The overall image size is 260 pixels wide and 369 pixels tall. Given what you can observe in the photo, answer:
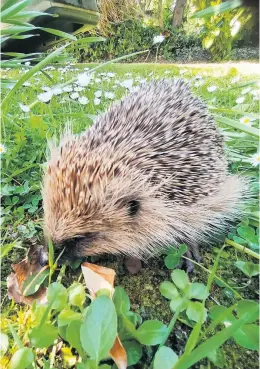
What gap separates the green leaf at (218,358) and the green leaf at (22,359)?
0.35m

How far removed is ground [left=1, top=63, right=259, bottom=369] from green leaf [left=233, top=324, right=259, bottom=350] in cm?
7

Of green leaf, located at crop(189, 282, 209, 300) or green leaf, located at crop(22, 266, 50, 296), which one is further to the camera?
green leaf, located at crop(22, 266, 50, 296)

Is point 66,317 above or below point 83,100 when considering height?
below

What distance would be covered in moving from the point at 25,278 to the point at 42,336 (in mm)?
279

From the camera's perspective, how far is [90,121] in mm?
1827

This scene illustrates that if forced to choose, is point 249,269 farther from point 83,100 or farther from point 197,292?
point 83,100

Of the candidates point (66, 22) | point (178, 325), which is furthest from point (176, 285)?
point (66, 22)

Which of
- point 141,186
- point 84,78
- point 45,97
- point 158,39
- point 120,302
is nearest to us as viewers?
point 120,302

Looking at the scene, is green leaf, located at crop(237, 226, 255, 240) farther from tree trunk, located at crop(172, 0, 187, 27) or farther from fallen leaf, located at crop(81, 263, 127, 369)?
tree trunk, located at crop(172, 0, 187, 27)

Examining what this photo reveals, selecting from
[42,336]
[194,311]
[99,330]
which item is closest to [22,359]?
[42,336]

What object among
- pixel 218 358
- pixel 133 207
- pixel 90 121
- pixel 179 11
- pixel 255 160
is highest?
pixel 179 11

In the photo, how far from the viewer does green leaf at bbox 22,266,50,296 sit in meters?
0.94

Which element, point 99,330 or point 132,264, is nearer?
point 99,330

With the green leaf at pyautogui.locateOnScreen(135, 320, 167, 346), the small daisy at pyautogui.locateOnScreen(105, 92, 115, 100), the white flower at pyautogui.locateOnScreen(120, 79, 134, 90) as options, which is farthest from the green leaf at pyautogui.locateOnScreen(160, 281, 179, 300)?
the small daisy at pyautogui.locateOnScreen(105, 92, 115, 100)
